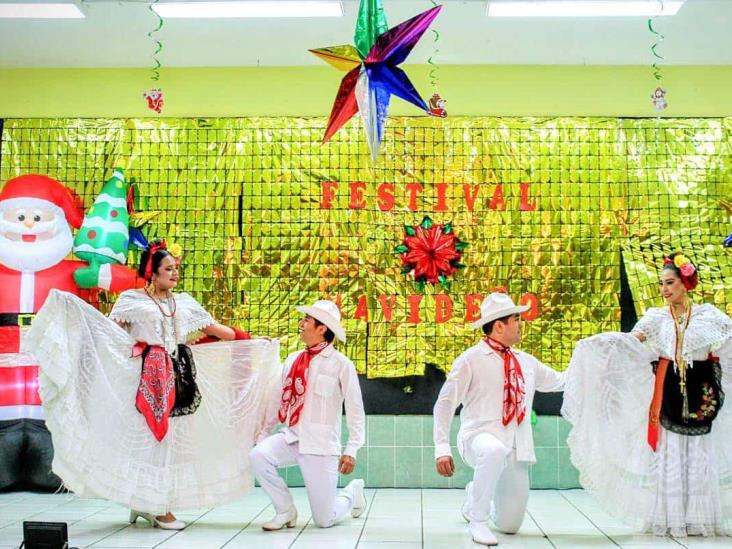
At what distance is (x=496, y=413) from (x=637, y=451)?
2.58 feet

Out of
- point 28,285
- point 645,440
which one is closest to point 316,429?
point 645,440

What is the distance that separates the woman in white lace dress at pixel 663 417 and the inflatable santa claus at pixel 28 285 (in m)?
3.15

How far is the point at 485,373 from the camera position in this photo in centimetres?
479

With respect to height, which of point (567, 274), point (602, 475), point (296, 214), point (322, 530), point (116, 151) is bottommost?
point (322, 530)

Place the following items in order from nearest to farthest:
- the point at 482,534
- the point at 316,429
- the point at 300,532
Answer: the point at 482,534
the point at 300,532
the point at 316,429

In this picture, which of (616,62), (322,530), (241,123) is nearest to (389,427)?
(322,530)

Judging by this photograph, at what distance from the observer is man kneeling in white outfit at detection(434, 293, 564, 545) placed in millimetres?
4645

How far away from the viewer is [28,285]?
6051mm

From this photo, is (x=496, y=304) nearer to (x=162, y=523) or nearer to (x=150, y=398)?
(x=150, y=398)

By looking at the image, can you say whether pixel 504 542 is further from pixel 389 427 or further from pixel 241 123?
pixel 241 123

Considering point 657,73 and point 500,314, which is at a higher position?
point 657,73

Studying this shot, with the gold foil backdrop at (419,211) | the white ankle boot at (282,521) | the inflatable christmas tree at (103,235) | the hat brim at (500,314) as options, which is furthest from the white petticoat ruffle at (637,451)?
the inflatable christmas tree at (103,235)

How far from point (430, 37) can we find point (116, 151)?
241 centimetres

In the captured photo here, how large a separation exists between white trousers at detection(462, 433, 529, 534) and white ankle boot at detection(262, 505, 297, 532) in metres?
0.96
